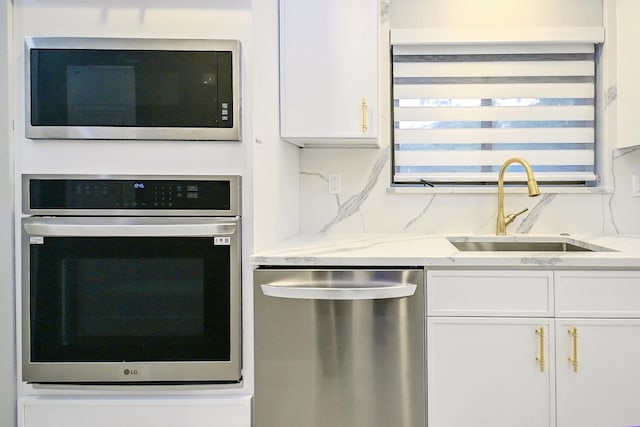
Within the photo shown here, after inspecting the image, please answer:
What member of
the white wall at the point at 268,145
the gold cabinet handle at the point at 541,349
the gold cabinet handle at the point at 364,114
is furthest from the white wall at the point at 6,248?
the gold cabinet handle at the point at 541,349

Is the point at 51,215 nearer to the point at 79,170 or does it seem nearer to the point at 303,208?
the point at 79,170

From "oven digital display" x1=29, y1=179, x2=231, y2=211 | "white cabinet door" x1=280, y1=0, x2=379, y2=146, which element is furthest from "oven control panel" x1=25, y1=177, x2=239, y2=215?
"white cabinet door" x1=280, y1=0, x2=379, y2=146

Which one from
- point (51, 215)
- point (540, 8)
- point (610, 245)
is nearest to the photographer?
point (51, 215)

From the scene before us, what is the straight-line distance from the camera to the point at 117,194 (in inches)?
62.7

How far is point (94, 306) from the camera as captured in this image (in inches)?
62.9

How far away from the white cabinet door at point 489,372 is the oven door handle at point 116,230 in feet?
2.81

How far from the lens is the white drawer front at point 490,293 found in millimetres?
1646

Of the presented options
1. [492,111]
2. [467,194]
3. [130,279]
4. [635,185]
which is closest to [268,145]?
[130,279]

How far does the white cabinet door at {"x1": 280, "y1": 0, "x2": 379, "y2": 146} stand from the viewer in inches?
78.5

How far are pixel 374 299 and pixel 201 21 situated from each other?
3.53 feet

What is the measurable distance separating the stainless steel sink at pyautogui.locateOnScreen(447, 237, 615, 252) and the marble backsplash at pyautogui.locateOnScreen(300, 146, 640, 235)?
0.39 feet

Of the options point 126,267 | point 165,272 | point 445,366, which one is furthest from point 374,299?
point 126,267

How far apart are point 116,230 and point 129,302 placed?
0.24 meters

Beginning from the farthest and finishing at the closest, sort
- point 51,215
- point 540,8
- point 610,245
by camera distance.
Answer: point 540,8
point 610,245
point 51,215
